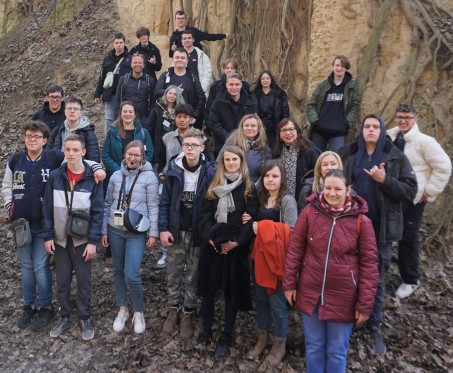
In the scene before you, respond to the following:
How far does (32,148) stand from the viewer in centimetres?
438

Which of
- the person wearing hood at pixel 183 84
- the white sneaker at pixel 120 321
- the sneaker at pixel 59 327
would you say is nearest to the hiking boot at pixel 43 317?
the sneaker at pixel 59 327

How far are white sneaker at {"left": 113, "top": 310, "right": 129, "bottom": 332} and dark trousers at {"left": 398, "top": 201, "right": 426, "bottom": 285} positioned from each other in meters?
3.27

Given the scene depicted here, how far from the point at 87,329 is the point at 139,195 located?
1.61m

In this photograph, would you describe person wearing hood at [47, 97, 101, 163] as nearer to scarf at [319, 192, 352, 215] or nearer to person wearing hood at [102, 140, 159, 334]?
person wearing hood at [102, 140, 159, 334]

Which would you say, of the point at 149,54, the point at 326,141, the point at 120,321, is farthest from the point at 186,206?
the point at 149,54

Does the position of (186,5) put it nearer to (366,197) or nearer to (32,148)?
(32,148)

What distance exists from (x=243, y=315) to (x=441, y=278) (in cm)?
254

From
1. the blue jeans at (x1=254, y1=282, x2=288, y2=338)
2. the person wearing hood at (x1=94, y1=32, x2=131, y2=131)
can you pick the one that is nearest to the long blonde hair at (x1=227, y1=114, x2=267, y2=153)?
the blue jeans at (x1=254, y1=282, x2=288, y2=338)

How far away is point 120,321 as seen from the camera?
179 inches

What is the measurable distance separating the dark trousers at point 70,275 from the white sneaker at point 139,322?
51 centimetres

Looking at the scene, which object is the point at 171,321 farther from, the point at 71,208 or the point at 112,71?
the point at 112,71

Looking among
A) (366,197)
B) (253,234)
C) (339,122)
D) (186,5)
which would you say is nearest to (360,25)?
(339,122)

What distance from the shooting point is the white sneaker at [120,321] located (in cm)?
450

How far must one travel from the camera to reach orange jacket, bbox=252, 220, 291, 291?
3664 mm
